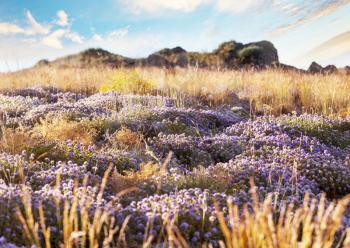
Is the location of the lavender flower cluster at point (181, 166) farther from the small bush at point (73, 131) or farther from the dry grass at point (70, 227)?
the small bush at point (73, 131)

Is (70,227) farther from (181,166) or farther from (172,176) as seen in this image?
(181,166)

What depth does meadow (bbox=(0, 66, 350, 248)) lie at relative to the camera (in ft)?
8.71

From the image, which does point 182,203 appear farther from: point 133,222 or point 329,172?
point 329,172

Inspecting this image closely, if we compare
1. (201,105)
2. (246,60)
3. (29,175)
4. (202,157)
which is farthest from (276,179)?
(246,60)

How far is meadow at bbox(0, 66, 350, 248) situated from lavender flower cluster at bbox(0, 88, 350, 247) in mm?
17

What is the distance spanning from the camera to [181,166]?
606 cm

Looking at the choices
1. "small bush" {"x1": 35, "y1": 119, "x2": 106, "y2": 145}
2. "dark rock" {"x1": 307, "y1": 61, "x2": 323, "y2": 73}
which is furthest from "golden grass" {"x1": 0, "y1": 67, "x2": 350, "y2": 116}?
"dark rock" {"x1": 307, "y1": 61, "x2": 323, "y2": 73}

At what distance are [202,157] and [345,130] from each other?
3.61 meters

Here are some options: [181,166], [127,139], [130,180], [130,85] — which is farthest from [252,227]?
[130,85]

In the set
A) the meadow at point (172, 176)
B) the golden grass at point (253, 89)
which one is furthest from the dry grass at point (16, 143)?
the golden grass at point (253, 89)

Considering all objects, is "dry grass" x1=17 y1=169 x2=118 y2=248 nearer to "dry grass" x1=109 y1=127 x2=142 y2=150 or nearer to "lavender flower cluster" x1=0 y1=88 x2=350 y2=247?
"lavender flower cluster" x1=0 y1=88 x2=350 y2=247

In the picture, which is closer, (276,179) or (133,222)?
(133,222)

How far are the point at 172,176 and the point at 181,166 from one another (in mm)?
1068

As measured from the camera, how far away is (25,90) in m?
13.1
